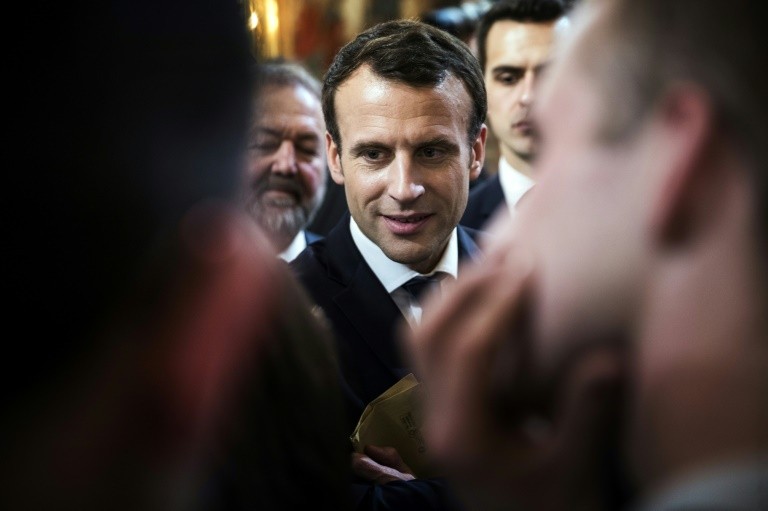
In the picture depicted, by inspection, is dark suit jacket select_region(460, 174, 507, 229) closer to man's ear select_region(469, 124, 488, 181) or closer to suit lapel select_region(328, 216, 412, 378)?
man's ear select_region(469, 124, 488, 181)

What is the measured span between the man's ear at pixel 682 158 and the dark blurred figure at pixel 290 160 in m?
2.86

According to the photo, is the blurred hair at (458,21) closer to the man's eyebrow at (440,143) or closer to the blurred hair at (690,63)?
the man's eyebrow at (440,143)

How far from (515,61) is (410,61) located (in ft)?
6.05

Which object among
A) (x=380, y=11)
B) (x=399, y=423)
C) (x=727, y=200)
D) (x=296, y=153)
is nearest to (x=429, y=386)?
(x=727, y=200)

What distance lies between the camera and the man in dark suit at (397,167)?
226 cm

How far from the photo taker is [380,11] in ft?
29.0

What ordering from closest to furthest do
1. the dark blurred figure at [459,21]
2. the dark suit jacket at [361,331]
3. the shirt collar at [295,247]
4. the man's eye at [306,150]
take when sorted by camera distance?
the dark suit jacket at [361,331]
the shirt collar at [295,247]
the man's eye at [306,150]
the dark blurred figure at [459,21]

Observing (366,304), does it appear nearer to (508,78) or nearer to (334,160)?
(334,160)

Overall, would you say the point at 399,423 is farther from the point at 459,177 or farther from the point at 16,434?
the point at 16,434

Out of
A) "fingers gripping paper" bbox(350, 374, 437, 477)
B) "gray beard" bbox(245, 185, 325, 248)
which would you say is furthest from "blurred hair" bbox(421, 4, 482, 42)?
"fingers gripping paper" bbox(350, 374, 437, 477)

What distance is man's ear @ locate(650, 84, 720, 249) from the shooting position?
2.57 feet

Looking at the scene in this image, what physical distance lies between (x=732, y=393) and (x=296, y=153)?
3138 millimetres

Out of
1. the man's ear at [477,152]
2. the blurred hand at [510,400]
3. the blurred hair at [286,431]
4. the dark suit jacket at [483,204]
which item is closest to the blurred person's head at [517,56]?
the dark suit jacket at [483,204]

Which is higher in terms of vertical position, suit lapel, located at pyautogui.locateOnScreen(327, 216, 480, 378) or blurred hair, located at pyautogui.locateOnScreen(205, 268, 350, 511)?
suit lapel, located at pyautogui.locateOnScreen(327, 216, 480, 378)
